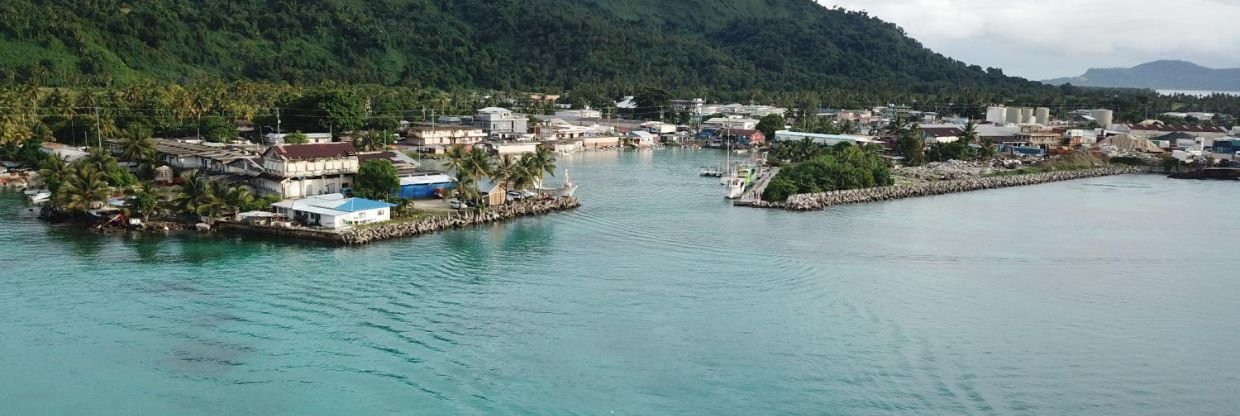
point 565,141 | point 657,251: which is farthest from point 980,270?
point 565,141

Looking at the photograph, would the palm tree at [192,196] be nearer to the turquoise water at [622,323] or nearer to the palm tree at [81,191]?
the turquoise water at [622,323]

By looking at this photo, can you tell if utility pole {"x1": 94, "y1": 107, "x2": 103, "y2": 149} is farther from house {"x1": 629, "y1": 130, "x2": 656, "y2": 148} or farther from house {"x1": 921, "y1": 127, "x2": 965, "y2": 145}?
house {"x1": 921, "y1": 127, "x2": 965, "y2": 145}

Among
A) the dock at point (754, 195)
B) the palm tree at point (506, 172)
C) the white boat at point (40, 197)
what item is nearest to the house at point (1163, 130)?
the dock at point (754, 195)

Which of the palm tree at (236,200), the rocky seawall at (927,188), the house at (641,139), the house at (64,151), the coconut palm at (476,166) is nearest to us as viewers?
the palm tree at (236,200)

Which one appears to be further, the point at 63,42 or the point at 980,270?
the point at 63,42

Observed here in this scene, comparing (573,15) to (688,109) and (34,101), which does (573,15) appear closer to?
(688,109)

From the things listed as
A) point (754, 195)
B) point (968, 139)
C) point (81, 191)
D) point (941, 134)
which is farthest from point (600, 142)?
point (81, 191)

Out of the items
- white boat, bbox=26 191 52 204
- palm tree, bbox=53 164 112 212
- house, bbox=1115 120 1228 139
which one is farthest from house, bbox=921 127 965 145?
white boat, bbox=26 191 52 204
